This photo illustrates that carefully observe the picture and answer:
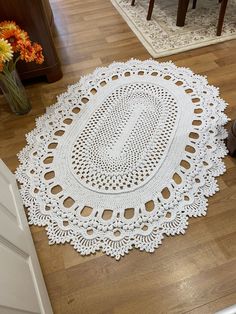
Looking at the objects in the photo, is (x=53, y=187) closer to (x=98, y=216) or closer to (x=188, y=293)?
(x=98, y=216)

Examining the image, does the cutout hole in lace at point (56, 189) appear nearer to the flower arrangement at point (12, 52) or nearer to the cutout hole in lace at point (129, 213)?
the cutout hole in lace at point (129, 213)

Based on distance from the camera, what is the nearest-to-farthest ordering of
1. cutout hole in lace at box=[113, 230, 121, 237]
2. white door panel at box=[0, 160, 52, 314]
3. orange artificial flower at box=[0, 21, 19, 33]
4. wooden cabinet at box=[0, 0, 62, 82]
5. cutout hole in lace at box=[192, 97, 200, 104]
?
white door panel at box=[0, 160, 52, 314] → cutout hole in lace at box=[113, 230, 121, 237] → orange artificial flower at box=[0, 21, 19, 33] → wooden cabinet at box=[0, 0, 62, 82] → cutout hole in lace at box=[192, 97, 200, 104]

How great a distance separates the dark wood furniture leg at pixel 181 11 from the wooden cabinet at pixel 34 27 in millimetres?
1082

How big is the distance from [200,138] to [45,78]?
1217 mm

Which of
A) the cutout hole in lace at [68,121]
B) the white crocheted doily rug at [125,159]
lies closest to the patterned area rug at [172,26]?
the white crocheted doily rug at [125,159]

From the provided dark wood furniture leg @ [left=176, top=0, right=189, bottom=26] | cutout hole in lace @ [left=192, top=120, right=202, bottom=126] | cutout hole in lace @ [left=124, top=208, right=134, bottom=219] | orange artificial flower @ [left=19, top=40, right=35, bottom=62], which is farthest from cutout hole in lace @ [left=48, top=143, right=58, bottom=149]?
dark wood furniture leg @ [left=176, top=0, right=189, bottom=26]

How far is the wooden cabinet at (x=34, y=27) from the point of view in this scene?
1563 mm

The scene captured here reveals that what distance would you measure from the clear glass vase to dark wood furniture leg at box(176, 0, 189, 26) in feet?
4.61

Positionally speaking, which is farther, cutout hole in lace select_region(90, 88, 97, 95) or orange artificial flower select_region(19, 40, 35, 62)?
cutout hole in lace select_region(90, 88, 97, 95)

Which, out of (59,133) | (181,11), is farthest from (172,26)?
(59,133)

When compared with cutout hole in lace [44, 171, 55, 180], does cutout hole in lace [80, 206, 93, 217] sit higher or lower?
lower

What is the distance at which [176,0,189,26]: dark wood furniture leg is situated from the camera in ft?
6.95

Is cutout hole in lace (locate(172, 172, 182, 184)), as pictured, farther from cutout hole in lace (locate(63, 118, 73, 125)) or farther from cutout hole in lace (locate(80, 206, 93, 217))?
cutout hole in lace (locate(63, 118, 73, 125))

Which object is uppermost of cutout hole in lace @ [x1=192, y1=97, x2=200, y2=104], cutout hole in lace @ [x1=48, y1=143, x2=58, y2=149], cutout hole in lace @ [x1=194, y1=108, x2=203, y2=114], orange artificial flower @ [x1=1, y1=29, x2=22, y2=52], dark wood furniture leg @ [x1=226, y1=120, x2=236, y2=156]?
orange artificial flower @ [x1=1, y1=29, x2=22, y2=52]
